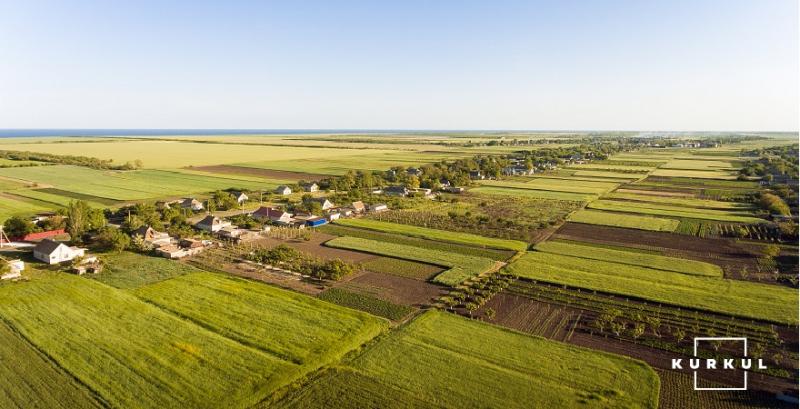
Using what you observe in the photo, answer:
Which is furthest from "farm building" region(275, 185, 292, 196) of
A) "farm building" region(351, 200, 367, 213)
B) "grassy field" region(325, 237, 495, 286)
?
"grassy field" region(325, 237, 495, 286)

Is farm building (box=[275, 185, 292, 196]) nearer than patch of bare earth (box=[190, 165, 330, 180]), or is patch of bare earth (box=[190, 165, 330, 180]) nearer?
farm building (box=[275, 185, 292, 196])

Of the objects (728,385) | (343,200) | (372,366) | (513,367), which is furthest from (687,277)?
(343,200)

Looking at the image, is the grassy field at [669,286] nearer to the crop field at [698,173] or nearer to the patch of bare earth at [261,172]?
the patch of bare earth at [261,172]

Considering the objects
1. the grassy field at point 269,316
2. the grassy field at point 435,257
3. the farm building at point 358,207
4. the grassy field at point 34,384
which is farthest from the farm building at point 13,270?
the farm building at point 358,207

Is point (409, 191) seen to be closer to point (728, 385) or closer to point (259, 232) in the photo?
point (259, 232)

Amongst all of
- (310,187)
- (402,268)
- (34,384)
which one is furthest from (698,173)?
(34,384)

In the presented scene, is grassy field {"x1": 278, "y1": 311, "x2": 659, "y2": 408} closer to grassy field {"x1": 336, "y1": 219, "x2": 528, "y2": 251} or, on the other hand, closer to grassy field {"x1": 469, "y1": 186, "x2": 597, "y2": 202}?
grassy field {"x1": 336, "y1": 219, "x2": 528, "y2": 251}

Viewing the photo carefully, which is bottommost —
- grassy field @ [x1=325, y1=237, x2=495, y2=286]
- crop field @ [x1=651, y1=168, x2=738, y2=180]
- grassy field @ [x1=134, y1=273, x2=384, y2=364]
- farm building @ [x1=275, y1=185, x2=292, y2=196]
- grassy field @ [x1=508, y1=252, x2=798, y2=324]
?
grassy field @ [x1=508, y1=252, x2=798, y2=324]
